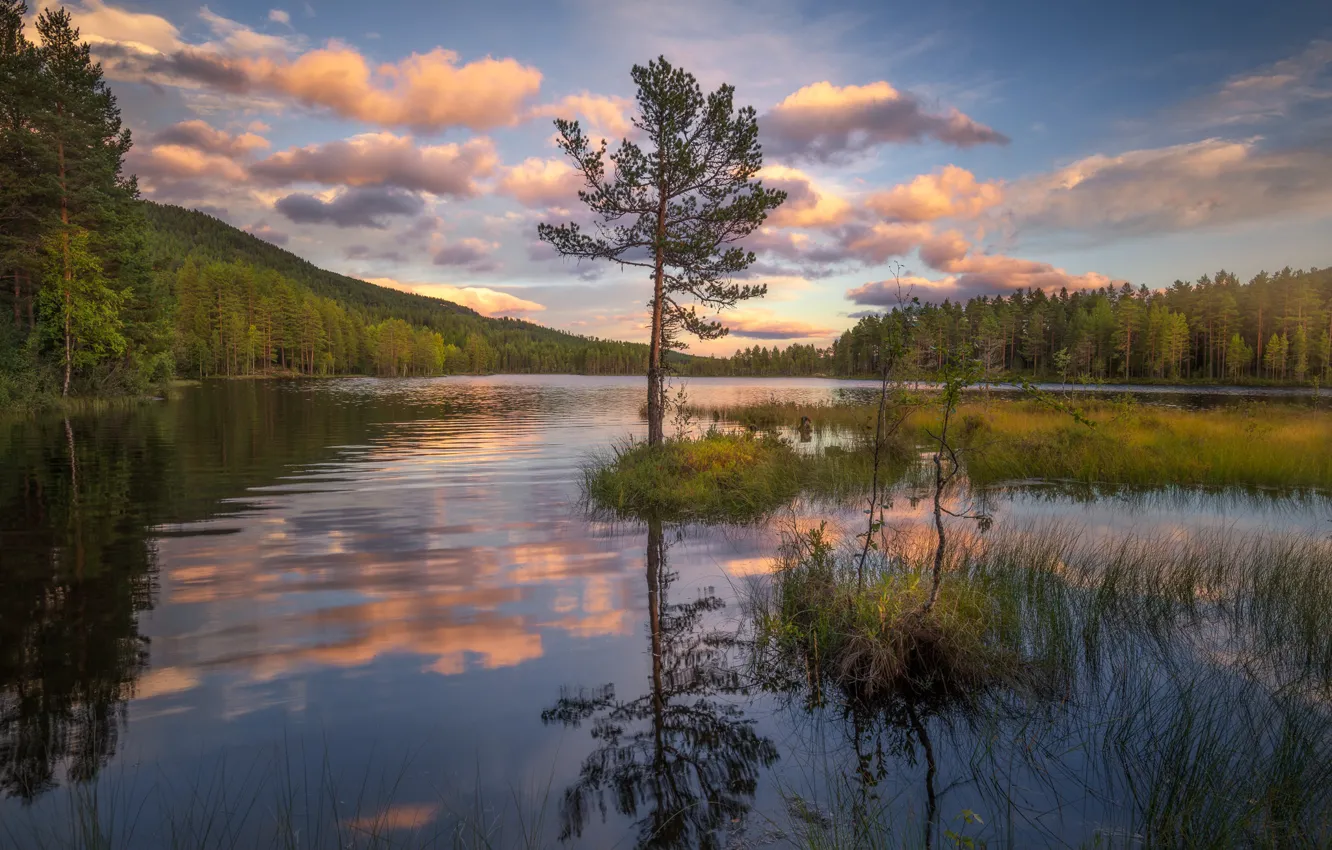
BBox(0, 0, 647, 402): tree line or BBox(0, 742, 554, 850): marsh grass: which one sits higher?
BBox(0, 0, 647, 402): tree line

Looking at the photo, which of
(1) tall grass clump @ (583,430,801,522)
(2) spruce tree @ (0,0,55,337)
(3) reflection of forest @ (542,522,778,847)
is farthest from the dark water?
(2) spruce tree @ (0,0,55,337)

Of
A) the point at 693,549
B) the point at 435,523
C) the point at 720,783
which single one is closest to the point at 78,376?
the point at 435,523

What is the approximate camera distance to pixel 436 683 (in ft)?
21.6

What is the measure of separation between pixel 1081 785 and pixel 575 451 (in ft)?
74.9

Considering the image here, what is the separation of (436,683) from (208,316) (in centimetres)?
10998

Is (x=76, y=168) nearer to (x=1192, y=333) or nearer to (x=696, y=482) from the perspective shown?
(x=696, y=482)

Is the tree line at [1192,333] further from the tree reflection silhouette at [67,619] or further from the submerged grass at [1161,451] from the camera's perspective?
the tree reflection silhouette at [67,619]

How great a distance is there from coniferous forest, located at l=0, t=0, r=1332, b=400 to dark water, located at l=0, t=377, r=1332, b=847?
14.1 ft

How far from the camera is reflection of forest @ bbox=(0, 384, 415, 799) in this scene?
5.46m

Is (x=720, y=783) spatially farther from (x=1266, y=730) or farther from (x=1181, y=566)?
(x=1181, y=566)

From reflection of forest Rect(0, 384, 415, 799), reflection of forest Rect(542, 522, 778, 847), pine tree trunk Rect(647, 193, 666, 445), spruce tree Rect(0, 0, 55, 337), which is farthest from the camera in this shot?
spruce tree Rect(0, 0, 55, 337)

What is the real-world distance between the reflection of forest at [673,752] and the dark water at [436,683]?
0.07 ft

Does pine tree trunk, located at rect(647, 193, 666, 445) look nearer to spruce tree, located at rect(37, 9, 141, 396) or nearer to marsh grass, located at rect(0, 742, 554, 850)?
marsh grass, located at rect(0, 742, 554, 850)

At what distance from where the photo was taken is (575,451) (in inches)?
1041
